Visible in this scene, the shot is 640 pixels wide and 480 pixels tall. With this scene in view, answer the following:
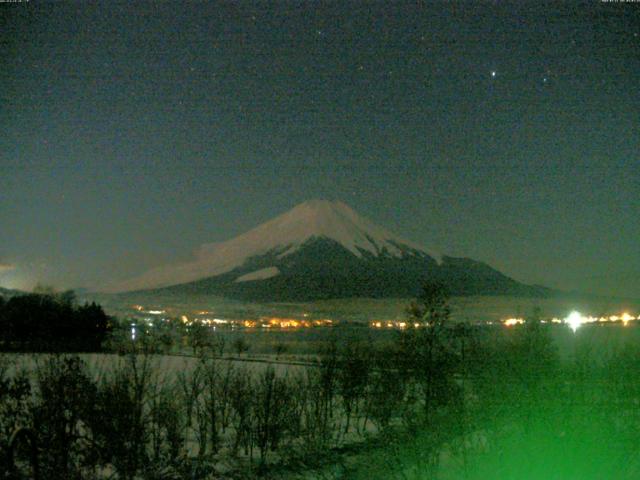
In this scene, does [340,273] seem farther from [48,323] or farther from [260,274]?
[48,323]

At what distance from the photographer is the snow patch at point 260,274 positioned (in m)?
171

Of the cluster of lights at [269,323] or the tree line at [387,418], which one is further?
the cluster of lights at [269,323]

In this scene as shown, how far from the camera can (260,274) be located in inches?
6841

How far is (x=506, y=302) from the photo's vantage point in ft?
431

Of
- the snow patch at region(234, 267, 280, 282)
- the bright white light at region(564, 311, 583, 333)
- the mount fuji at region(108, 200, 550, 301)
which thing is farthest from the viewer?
the snow patch at region(234, 267, 280, 282)

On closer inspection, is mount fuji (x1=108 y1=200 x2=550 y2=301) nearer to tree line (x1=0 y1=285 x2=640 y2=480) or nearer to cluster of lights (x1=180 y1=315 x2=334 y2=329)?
cluster of lights (x1=180 y1=315 x2=334 y2=329)

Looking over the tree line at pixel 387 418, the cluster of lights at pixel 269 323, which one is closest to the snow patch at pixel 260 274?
the cluster of lights at pixel 269 323

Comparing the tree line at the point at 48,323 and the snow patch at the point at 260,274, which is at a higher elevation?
the snow patch at the point at 260,274

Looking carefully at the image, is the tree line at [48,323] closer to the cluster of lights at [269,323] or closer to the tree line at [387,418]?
the tree line at [387,418]

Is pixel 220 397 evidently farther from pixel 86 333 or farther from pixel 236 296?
pixel 236 296

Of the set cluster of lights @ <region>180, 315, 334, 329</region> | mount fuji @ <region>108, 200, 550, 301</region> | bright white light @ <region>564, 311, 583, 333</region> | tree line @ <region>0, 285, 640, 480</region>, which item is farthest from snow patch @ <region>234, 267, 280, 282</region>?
bright white light @ <region>564, 311, 583, 333</region>

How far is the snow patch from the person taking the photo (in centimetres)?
17071

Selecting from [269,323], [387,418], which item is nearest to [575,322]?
[387,418]

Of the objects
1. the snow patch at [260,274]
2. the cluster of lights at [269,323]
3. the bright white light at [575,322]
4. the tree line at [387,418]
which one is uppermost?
the snow patch at [260,274]
